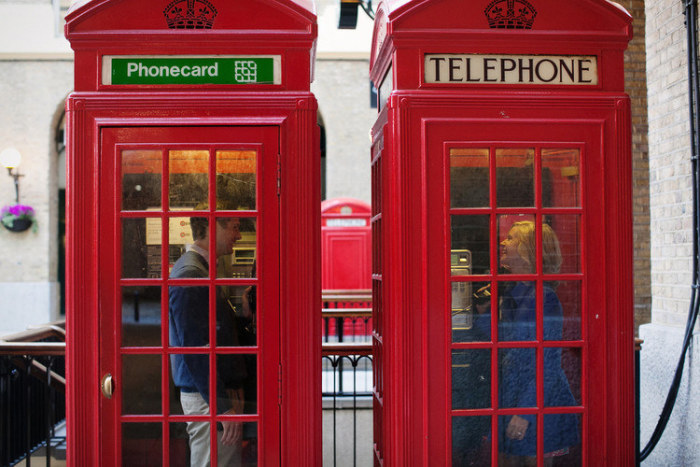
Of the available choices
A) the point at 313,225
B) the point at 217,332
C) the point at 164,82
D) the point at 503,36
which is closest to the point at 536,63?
the point at 503,36

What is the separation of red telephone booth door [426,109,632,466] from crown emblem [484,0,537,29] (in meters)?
0.46

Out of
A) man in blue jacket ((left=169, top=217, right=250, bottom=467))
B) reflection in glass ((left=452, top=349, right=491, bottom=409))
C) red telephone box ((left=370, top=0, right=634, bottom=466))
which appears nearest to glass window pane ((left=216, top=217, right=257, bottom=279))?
man in blue jacket ((left=169, top=217, right=250, bottom=467))

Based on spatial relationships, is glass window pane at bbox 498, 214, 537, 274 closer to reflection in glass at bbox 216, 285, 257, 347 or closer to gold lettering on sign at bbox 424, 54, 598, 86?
gold lettering on sign at bbox 424, 54, 598, 86

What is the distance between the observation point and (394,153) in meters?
2.81

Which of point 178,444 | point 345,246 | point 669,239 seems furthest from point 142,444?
point 345,246

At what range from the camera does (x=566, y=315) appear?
2.88 metres

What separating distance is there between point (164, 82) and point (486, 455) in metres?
2.23

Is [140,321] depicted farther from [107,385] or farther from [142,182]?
[142,182]

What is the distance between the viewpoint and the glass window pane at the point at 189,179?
2.80 metres

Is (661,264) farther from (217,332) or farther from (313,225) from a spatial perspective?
(217,332)

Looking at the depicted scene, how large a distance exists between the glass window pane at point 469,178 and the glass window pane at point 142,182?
131 cm

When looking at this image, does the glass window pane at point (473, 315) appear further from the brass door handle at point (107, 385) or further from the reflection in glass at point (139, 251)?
the brass door handle at point (107, 385)

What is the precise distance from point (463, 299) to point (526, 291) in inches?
11.5

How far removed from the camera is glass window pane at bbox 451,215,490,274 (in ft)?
9.29
